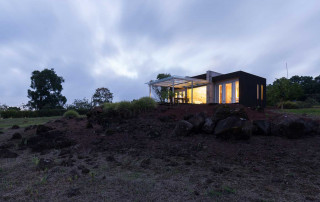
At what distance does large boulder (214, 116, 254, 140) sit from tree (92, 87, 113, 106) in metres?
25.6

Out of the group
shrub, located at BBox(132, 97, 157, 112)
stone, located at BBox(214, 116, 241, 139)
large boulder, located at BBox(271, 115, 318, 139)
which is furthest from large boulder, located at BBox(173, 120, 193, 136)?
shrub, located at BBox(132, 97, 157, 112)

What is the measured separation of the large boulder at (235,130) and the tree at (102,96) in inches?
1007

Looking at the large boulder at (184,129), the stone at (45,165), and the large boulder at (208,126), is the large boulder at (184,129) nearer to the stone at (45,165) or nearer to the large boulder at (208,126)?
the large boulder at (208,126)

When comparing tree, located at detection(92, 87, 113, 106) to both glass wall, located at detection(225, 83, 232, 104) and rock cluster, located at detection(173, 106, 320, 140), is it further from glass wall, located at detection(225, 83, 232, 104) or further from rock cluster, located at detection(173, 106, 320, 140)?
rock cluster, located at detection(173, 106, 320, 140)

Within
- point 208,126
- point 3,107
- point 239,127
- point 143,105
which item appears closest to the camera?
point 239,127

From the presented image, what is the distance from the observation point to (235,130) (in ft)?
13.7

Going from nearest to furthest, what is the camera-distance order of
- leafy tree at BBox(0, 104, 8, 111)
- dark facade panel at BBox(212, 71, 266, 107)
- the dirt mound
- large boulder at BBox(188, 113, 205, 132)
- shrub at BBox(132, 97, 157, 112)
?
the dirt mound < large boulder at BBox(188, 113, 205, 132) < shrub at BBox(132, 97, 157, 112) < dark facade panel at BBox(212, 71, 266, 107) < leafy tree at BBox(0, 104, 8, 111)

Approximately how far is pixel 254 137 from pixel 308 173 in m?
1.78

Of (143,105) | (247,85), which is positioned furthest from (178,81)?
(143,105)

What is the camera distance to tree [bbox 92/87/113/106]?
91.4 ft

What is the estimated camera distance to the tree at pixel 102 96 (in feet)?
91.4

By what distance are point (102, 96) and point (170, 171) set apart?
27.2 meters

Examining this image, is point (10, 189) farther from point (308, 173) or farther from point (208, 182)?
point (308, 173)

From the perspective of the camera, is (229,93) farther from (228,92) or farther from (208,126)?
(208,126)
